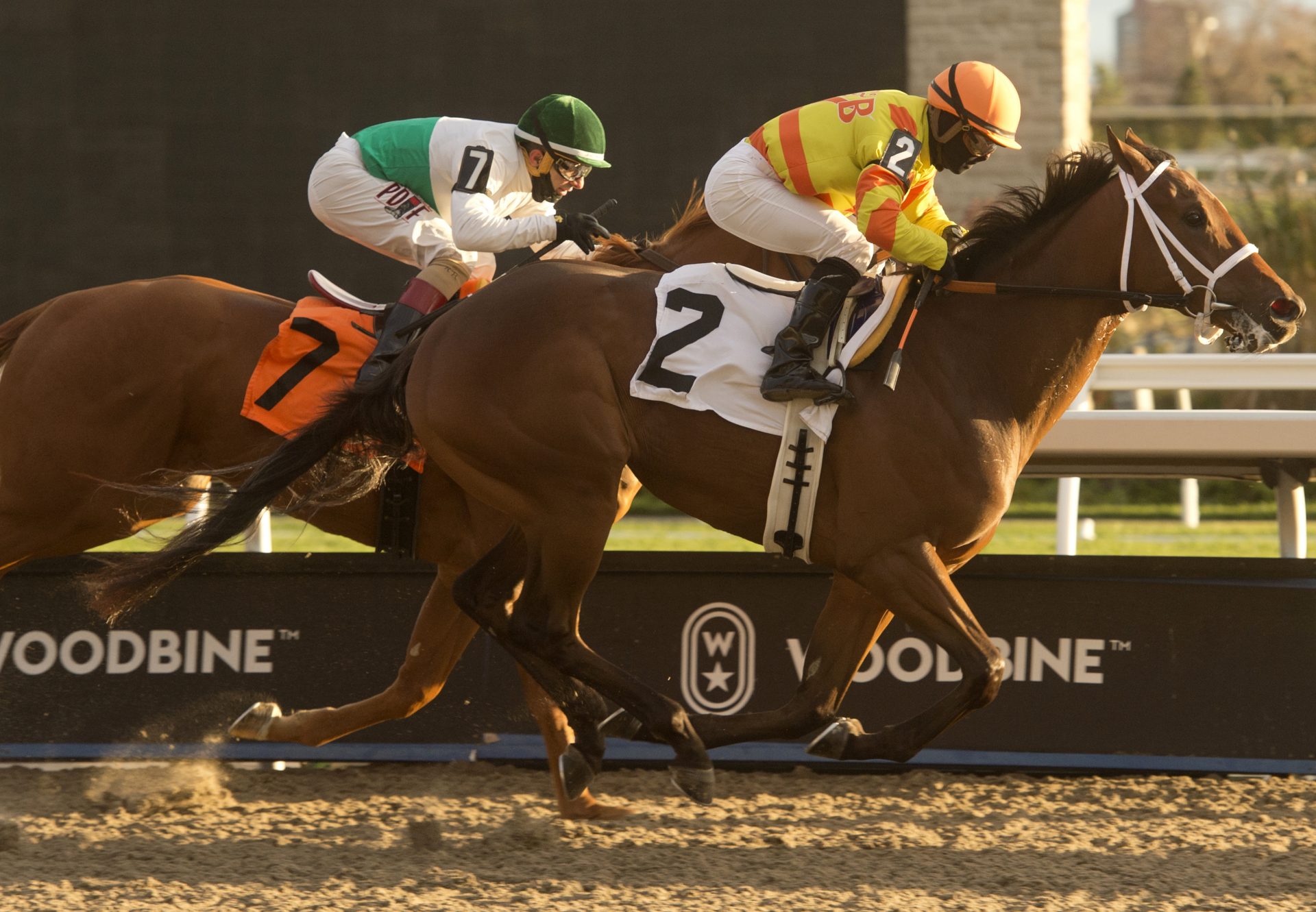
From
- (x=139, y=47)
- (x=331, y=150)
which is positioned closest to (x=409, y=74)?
(x=139, y=47)

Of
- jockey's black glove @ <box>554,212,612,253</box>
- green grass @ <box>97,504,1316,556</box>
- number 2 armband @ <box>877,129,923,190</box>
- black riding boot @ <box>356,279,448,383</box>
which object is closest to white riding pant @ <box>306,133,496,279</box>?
black riding boot @ <box>356,279,448,383</box>

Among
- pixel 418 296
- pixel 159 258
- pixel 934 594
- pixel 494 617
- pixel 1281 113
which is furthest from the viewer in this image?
pixel 1281 113

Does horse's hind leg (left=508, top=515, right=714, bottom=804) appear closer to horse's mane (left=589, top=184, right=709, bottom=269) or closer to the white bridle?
horse's mane (left=589, top=184, right=709, bottom=269)

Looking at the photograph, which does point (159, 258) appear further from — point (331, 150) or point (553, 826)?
point (553, 826)

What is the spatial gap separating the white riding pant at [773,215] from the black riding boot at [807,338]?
12 cm

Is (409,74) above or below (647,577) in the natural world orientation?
above

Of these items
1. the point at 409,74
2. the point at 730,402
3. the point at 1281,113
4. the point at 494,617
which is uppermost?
the point at 1281,113

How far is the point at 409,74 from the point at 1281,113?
16639 millimetres

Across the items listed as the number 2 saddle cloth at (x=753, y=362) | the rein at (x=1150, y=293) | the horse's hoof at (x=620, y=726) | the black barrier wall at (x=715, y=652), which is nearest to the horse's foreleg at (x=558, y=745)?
the horse's hoof at (x=620, y=726)

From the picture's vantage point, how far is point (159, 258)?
10594mm

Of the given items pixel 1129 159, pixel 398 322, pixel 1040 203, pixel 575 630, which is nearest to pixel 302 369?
pixel 398 322

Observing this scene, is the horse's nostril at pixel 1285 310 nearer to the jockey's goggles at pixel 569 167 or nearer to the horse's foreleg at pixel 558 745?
the jockey's goggles at pixel 569 167

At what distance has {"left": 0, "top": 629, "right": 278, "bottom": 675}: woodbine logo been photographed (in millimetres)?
4566

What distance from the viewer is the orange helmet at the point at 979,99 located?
3621mm
